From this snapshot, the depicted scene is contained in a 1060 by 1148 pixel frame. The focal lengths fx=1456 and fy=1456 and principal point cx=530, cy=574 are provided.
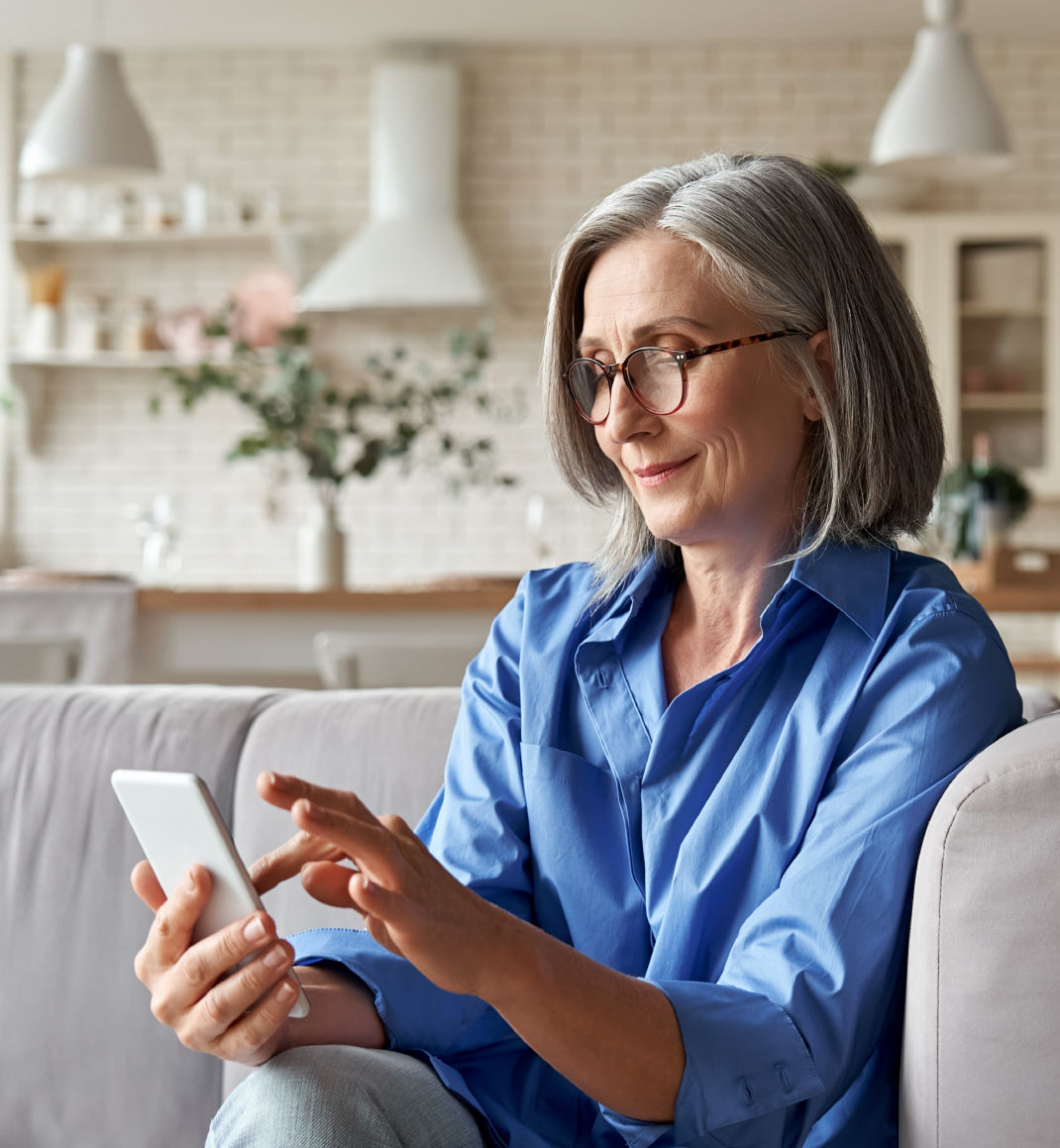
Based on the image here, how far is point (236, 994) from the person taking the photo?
40.8 inches

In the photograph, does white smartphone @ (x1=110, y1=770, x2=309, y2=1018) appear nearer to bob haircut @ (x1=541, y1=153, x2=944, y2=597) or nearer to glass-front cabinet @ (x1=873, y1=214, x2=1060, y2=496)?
bob haircut @ (x1=541, y1=153, x2=944, y2=597)

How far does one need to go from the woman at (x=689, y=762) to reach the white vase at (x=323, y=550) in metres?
2.16

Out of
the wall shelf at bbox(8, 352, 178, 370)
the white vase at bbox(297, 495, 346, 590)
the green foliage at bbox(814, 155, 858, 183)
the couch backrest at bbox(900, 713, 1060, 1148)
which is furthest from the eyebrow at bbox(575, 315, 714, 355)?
the wall shelf at bbox(8, 352, 178, 370)

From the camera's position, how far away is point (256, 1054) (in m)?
1.14

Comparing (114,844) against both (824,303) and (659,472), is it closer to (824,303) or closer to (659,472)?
(659,472)

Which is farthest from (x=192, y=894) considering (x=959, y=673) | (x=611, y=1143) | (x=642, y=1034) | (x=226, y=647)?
(x=226, y=647)

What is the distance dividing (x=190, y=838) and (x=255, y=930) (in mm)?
81

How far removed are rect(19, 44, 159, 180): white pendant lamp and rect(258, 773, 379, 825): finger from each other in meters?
3.53

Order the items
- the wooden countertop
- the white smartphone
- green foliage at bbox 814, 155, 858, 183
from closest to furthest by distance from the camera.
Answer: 1. the white smartphone
2. the wooden countertop
3. green foliage at bbox 814, 155, 858, 183

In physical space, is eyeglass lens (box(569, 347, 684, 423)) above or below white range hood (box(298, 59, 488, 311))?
below

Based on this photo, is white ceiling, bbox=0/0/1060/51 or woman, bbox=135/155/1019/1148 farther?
white ceiling, bbox=0/0/1060/51

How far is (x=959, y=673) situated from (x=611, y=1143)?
0.50 meters

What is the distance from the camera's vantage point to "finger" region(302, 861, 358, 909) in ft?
3.31

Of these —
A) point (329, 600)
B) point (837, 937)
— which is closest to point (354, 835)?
point (837, 937)
